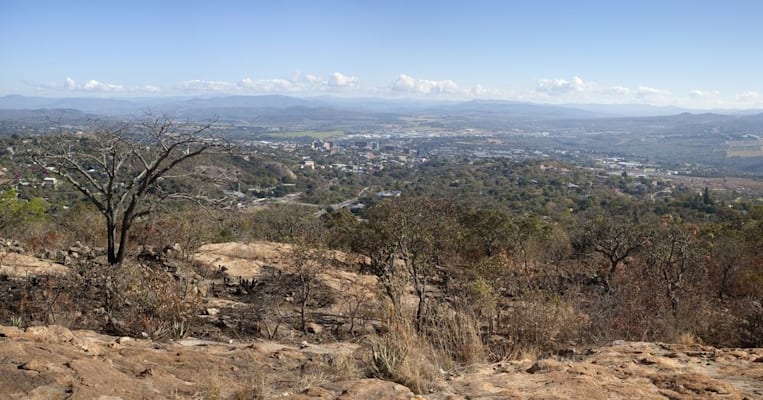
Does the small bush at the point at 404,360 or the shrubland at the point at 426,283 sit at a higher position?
the small bush at the point at 404,360

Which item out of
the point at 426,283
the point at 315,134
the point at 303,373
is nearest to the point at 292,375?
the point at 303,373

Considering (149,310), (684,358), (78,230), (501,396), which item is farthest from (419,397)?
(78,230)

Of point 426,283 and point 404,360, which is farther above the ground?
point 404,360

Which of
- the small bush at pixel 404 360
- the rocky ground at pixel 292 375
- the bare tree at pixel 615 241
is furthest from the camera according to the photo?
the bare tree at pixel 615 241

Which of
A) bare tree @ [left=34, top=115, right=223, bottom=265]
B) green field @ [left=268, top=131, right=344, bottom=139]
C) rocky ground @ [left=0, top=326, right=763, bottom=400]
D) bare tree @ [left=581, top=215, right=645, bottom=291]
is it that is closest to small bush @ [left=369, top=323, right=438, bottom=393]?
rocky ground @ [left=0, top=326, right=763, bottom=400]

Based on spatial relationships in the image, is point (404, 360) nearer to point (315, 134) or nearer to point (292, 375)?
point (292, 375)

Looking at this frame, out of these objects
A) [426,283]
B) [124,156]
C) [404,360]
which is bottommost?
[426,283]

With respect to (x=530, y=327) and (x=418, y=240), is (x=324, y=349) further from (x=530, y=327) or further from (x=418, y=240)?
(x=418, y=240)

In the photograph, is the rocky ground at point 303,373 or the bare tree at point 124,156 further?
the bare tree at point 124,156

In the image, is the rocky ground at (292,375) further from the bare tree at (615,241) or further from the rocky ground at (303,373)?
the bare tree at (615,241)

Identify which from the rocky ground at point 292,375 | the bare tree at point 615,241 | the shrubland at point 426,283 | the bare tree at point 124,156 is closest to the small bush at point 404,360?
the shrubland at point 426,283
